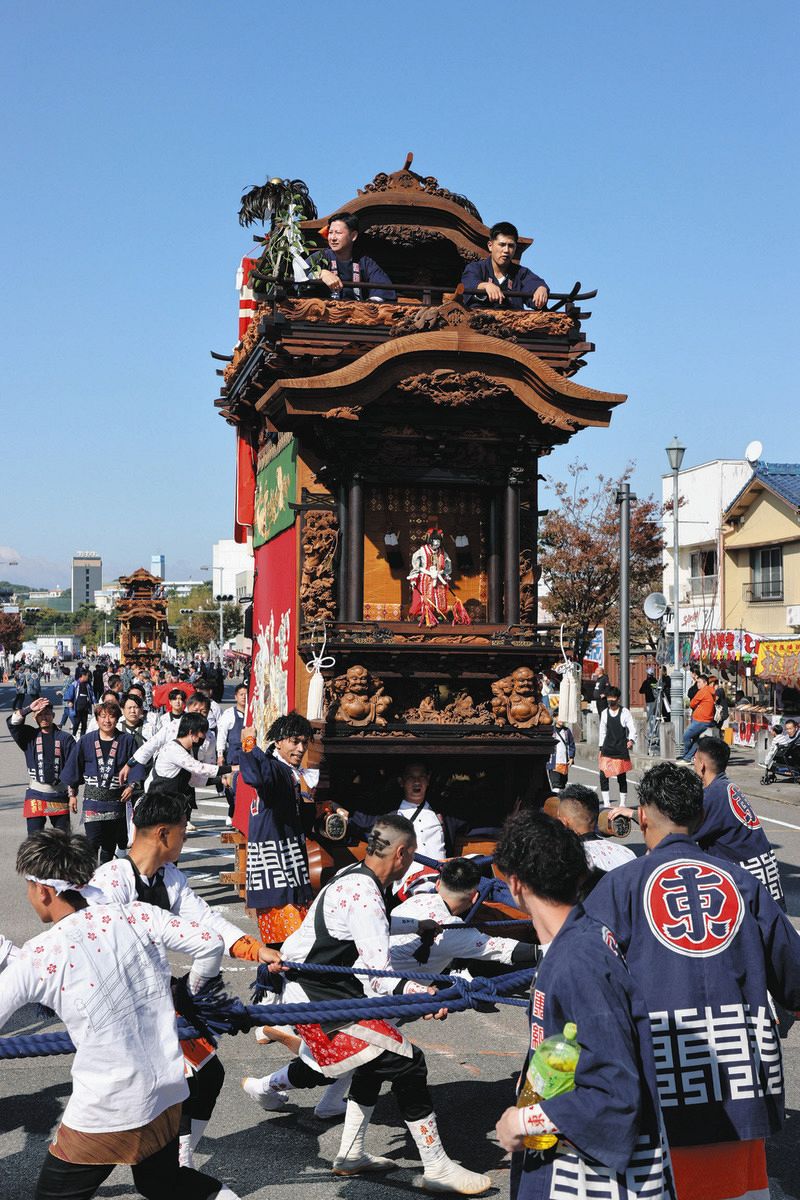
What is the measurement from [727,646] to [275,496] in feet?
76.3

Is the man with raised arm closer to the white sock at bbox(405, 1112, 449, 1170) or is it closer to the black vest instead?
the black vest

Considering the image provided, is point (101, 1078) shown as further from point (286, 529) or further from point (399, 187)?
point (399, 187)

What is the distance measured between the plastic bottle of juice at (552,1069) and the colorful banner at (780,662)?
24376mm

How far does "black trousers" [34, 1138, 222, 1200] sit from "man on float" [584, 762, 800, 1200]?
1.62m

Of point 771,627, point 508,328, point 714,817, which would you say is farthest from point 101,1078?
point 771,627

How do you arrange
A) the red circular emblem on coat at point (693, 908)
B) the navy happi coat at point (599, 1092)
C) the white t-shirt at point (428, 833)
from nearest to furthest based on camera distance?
the navy happi coat at point (599, 1092) < the red circular emblem on coat at point (693, 908) < the white t-shirt at point (428, 833)

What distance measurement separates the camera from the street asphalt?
5.46m

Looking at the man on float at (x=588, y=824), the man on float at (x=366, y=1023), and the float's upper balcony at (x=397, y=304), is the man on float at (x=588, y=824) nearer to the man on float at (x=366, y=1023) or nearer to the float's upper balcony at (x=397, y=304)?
the man on float at (x=366, y=1023)

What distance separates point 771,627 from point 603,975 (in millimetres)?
36617

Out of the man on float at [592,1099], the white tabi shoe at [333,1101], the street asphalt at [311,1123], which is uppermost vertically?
the man on float at [592,1099]

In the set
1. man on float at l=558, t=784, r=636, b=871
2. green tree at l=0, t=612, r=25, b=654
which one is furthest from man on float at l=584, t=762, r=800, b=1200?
green tree at l=0, t=612, r=25, b=654

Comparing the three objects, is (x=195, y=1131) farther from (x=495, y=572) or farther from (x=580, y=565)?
(x=580, y=565)

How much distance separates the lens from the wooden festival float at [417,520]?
9.68 m

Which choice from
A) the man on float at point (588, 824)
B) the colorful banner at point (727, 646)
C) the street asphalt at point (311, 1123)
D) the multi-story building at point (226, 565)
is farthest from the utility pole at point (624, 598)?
the multi-story building at point (226, 565)
